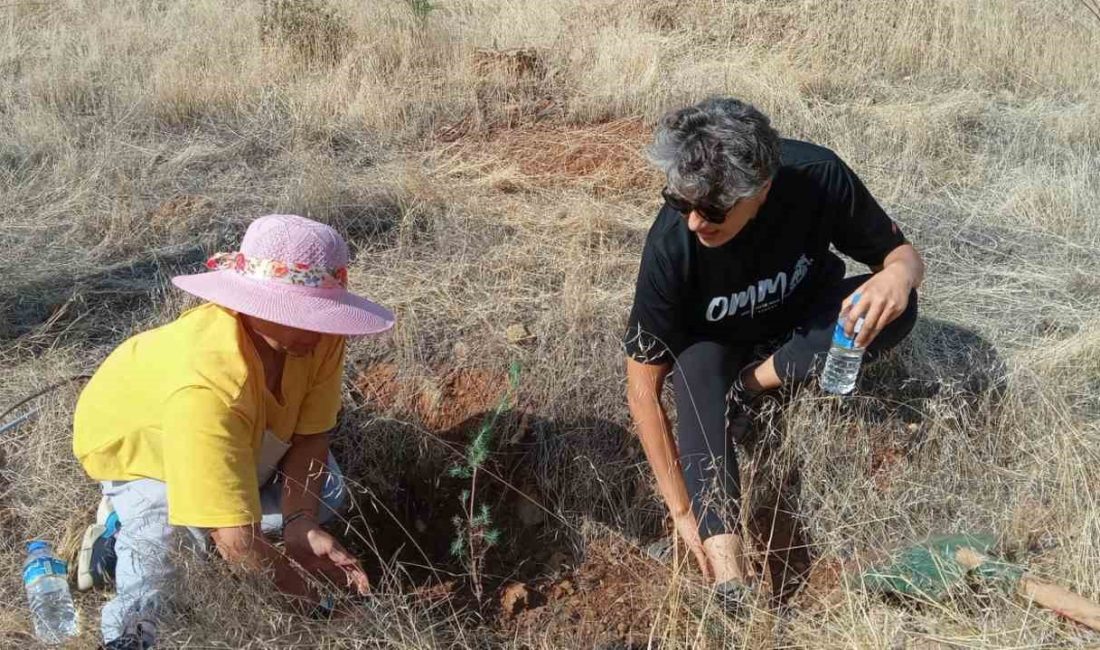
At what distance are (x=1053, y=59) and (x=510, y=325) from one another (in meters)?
3.95

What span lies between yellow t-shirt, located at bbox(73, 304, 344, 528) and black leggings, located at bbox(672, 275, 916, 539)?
3.00ft

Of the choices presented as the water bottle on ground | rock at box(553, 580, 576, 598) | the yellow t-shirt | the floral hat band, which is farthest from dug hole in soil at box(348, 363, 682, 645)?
the floral hat band

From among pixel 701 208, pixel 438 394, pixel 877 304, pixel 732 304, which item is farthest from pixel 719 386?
pixel 438 394

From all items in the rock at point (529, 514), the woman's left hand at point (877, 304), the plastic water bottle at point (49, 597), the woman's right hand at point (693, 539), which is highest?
the woman's left hand at point (877, 304)

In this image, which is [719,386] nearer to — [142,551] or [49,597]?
[142,551]

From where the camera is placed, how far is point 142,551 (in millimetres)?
2223

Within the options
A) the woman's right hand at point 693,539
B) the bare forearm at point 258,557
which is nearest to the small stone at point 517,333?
the woman's right hand at point 693,539

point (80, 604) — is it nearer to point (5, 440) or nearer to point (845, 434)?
point (5, 440)

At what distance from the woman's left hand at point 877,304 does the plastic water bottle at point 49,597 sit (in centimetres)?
199

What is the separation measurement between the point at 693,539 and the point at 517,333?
1.01m

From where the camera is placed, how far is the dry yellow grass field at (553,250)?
8.39 ft

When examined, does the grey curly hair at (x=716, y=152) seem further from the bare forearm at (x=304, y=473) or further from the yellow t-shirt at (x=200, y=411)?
the bare forearm at (x=304, y=473)

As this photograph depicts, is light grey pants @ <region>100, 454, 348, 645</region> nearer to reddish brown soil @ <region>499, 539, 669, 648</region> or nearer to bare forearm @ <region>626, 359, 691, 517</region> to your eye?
reddish brown soil @ <region>499, 539, 669, 648</region>

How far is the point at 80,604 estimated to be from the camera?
8.00 ft
